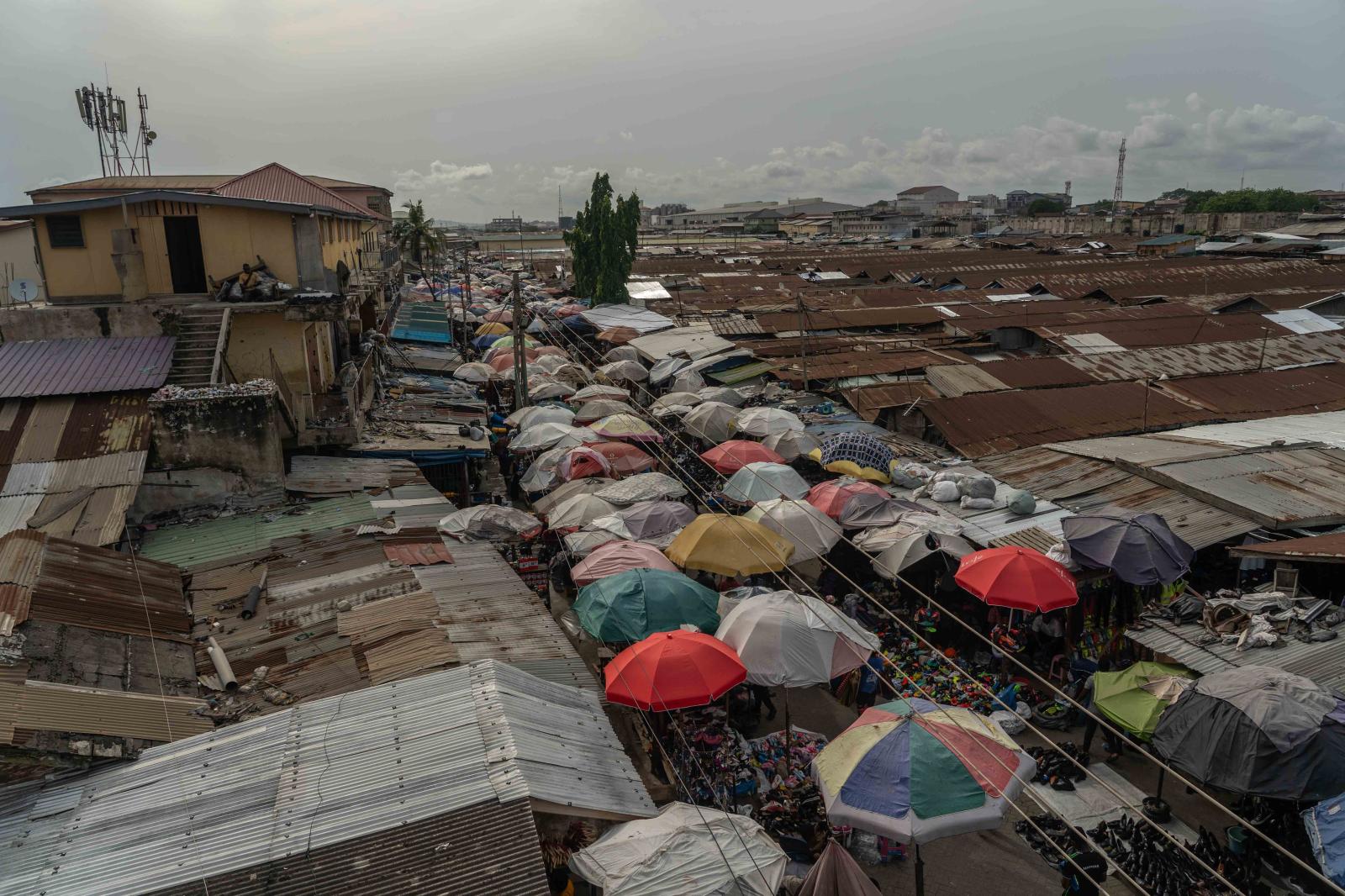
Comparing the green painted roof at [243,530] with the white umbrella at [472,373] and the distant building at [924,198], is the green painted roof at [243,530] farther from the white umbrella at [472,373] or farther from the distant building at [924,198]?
the distant building at [924,198]

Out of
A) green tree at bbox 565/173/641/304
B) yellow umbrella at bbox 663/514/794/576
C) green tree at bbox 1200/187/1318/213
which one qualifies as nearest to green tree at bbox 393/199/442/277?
green tree at bbox 565/173/641/304

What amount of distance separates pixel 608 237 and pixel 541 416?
915 inches

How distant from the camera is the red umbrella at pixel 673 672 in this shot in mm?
9391

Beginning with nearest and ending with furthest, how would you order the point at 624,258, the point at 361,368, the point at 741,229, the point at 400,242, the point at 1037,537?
1. the point at 1037,537
2. the point at 361,368
3. the point at 624,258
4. the point at 400,242
5. the point at 741,229

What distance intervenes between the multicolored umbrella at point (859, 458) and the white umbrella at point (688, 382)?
8.87 meters

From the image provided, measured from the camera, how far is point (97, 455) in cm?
1241

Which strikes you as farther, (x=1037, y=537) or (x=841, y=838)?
(x=1037, y=537)

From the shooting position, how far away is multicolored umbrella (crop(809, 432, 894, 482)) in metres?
16.9

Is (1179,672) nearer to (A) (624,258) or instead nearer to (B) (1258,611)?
(B) (1258,611)

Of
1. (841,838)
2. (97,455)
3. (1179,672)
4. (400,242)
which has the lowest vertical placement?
(841,838)

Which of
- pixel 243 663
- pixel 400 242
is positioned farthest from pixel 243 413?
pixel 400 242

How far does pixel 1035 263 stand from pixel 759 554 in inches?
2100

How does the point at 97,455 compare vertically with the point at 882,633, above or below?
above

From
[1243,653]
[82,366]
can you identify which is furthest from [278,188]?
[1243,653]
